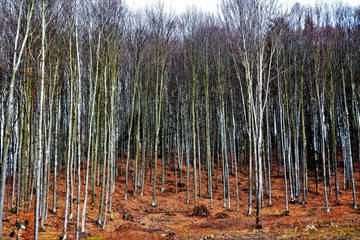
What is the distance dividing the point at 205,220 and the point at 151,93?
14091 millimetres

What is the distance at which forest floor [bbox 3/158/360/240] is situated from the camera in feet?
40.9

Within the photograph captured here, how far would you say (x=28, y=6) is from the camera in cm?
1084

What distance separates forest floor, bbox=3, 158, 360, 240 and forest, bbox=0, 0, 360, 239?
20 centimetres

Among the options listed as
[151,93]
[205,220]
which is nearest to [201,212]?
[205,220]

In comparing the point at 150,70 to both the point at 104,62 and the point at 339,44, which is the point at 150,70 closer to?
the point at 104,62

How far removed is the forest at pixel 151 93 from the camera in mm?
12773

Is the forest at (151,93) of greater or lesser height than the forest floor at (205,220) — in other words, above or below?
above

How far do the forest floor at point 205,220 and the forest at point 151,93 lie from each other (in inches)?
8.1

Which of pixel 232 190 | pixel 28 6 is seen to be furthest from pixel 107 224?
pixel 232 190

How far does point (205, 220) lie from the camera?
17.1m

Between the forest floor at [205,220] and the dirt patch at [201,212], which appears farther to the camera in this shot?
the dirt patch at [201,212]

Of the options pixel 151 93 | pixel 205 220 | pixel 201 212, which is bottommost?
pixel 205 220

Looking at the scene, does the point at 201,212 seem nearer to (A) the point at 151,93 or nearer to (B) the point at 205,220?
(B) the point at 205,220

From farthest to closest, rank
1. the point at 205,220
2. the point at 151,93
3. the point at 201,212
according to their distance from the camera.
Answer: the point at 151,93, the point at 201,212, the point at 205,220
